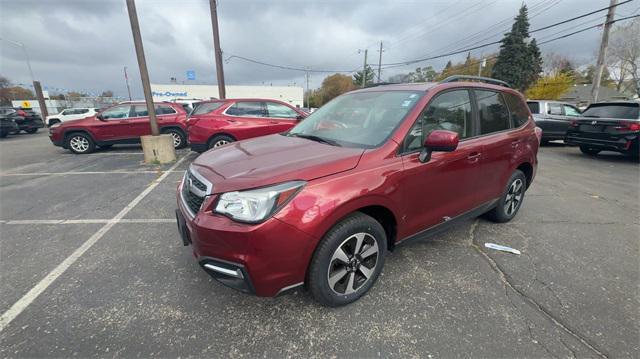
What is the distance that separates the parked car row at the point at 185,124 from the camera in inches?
283

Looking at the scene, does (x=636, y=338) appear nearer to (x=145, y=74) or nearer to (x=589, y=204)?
(x=589, y=204)

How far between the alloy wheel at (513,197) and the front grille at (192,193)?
3.57m

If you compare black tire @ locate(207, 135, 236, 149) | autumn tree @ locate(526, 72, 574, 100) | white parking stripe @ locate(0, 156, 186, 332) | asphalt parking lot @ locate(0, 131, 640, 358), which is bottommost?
asphalt parking lot @ locate(0, 131, 640, 358)

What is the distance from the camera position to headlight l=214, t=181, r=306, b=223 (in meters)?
1.76

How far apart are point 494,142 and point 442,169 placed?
98 cm

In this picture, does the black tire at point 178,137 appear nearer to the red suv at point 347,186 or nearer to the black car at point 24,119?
the red suv at point 347,186

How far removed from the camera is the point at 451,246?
10.4ft

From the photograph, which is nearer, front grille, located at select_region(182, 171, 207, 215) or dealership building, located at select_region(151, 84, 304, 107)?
front grille, located at select_region(182, 171, 207, 215)

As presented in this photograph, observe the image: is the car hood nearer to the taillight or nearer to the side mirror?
the side mirror

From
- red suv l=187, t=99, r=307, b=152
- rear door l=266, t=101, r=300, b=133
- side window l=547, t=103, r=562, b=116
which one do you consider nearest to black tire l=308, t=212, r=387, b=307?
red suv l=187, t=99, r=307, b=152

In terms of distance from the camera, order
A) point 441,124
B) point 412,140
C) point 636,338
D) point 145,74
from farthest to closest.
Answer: point 145,74
point 441,124
point 412,140
point 636,338

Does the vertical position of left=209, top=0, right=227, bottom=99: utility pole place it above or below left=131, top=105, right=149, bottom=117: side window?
above

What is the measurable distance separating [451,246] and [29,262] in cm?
437

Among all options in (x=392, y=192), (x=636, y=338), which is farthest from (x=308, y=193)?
(x=636, y=338)
